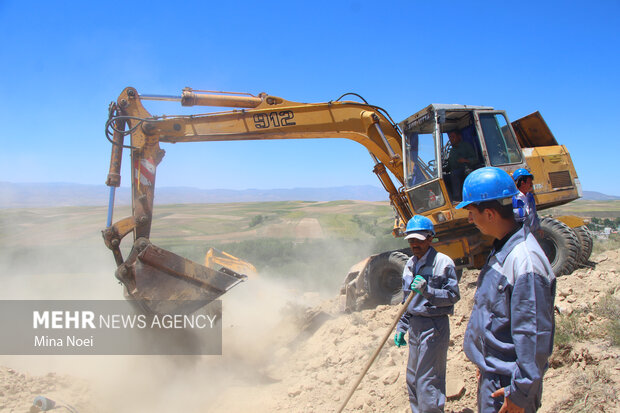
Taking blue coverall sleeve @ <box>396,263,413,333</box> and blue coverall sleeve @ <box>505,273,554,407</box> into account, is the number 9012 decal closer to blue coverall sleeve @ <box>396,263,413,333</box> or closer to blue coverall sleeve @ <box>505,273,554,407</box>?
blue coverall sleeve @ <box>396,263,413,333</box>

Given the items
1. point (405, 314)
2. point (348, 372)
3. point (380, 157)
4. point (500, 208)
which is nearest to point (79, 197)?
point (380, 157)

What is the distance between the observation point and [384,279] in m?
7.39

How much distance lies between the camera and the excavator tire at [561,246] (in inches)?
249

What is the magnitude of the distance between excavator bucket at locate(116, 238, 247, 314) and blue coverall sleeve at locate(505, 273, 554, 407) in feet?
14.8

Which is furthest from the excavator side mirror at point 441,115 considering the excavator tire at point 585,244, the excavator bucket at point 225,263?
the excavator bucket at point 225,263

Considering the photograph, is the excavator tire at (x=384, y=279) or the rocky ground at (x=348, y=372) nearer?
the rocky ground at (x=348, y=372)

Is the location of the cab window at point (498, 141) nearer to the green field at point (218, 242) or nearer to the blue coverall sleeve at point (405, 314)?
the blue coverall sleeve at point (405, 314)

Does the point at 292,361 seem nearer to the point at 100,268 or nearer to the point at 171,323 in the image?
the point at 171,323

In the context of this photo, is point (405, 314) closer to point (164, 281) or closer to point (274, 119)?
point (164, 281)

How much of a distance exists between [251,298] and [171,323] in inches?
130

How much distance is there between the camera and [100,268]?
12094 millimetres

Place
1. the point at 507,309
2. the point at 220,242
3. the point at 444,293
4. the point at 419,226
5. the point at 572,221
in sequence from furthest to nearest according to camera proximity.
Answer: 1. the point at 220,242
2. the point at 572,221
3. the point at 419,226
4. the point at 444,293
5. the point at 507,309

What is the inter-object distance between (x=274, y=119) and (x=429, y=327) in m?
4.33

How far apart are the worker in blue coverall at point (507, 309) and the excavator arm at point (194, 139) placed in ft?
13.9
